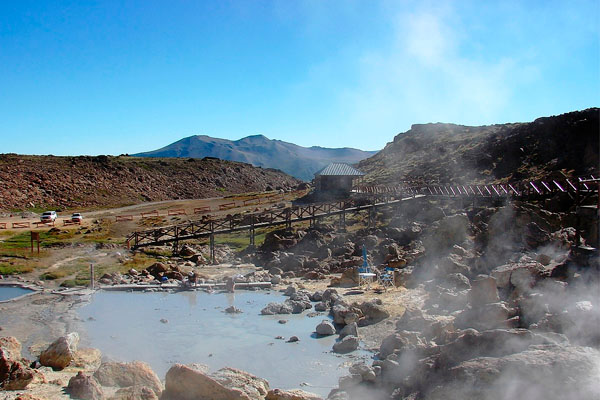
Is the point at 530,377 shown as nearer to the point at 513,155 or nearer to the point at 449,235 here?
the point at 449,235

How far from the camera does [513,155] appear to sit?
51.8 meters

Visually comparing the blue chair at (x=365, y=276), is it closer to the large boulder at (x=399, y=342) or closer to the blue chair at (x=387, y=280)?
the blue chair at (x=387, y=280)

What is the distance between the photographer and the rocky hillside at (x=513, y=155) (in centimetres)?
4534

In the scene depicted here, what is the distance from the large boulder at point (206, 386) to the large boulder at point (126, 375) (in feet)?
3.04

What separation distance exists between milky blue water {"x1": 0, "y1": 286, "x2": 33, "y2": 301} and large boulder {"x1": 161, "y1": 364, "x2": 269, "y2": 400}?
13098 millimetres

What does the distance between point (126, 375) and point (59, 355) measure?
251 cm

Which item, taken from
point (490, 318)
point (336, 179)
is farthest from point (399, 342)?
point (336, 179)

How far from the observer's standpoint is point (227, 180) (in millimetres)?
93750

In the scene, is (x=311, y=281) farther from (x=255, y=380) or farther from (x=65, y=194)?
(x=65, y=194)

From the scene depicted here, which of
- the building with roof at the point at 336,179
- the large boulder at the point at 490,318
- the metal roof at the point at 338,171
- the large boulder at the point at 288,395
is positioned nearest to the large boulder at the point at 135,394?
the large boulder at the point at 288,395

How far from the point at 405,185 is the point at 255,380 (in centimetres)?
4404

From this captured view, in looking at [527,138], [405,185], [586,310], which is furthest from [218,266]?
[527,138]

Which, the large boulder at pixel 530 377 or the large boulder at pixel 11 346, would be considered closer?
the large boulder at pixel 530 377

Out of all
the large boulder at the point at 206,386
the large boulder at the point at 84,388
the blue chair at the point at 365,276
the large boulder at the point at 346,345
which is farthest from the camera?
the blue chair at the point at 365,276
